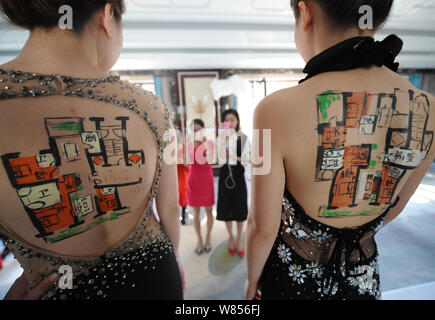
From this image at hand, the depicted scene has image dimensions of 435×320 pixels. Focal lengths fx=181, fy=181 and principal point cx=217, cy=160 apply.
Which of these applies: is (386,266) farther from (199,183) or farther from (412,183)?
(199,183)

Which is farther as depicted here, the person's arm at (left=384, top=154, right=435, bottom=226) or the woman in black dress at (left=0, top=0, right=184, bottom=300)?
the person's arm at (left=384, top=154, right=435, bottom=226)

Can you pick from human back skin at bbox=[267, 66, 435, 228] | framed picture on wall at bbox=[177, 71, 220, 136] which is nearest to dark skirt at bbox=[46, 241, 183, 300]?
human back skin at bbox=[267, 66, 435, 228]

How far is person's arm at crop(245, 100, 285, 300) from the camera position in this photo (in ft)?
2.05

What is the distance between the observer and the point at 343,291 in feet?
2.32

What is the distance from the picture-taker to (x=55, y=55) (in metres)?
0.50

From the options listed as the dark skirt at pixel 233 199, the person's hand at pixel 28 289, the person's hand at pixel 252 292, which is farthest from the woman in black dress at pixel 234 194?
the person's hand at pixel 28 289

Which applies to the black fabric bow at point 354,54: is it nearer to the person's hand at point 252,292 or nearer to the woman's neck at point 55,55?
the woman's neck at point 55,55

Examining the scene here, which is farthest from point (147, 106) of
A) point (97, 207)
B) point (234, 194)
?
point (234, 194)

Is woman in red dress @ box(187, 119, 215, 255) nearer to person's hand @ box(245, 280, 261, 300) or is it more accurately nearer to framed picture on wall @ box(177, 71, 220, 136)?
person's hand @ box(245, 280, 261, 300)

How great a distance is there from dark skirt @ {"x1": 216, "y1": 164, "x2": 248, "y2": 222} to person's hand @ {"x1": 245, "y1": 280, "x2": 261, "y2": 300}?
1324 mm

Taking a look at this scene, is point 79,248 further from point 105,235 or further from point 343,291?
point 343,291

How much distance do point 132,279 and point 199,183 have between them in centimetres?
170
